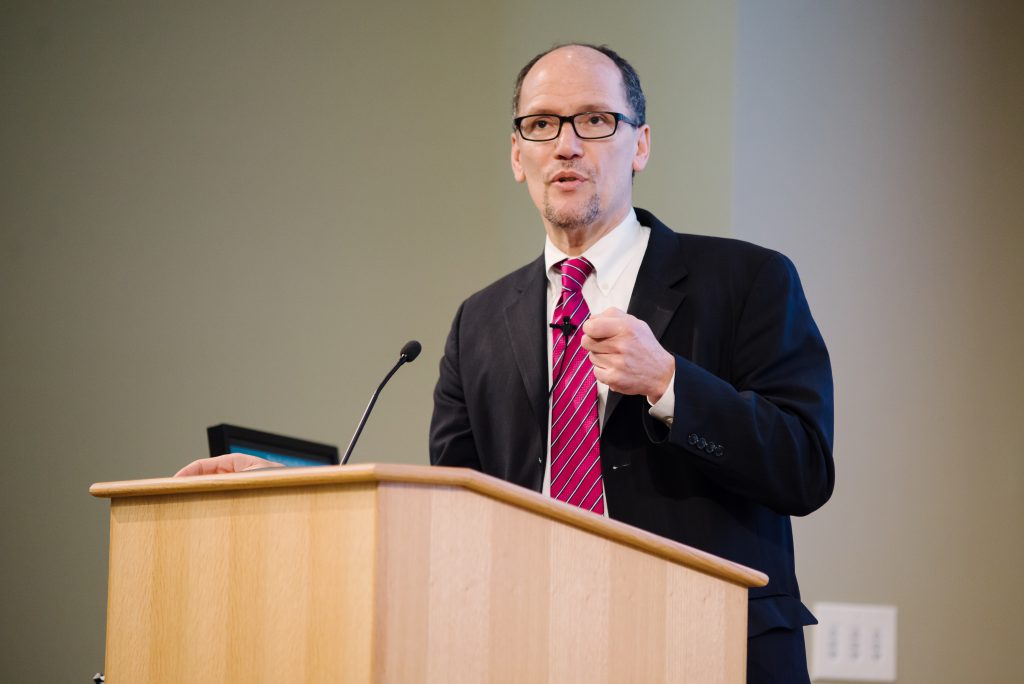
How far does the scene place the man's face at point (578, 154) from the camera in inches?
84.5

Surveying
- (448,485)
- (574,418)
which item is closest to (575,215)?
(574,418)

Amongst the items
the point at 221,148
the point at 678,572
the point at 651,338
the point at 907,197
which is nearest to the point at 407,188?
the point at 221,148

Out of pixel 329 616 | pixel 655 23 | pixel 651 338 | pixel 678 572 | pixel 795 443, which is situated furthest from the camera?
pixel 655 23

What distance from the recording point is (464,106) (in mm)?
3633

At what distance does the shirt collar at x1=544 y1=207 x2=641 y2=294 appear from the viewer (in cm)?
211

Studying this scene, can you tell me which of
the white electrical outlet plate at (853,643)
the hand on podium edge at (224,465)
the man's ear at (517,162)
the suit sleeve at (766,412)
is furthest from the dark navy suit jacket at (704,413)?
the white electrical outlet plate at (853,643)

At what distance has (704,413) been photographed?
164cm

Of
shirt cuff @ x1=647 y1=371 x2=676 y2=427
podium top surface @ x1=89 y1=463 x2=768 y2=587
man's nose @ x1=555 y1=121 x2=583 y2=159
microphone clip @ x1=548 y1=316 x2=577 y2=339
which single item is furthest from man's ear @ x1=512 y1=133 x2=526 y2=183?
podium top surface @ x1=89 y1=463 x2=768 y2=587

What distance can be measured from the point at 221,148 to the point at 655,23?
137cm

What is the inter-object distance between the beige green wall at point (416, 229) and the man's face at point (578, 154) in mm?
954

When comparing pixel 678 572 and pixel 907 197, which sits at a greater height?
pixel 907 197

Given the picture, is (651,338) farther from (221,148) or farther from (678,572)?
(221,148)

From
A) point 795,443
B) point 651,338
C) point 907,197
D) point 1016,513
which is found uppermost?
point 907,197

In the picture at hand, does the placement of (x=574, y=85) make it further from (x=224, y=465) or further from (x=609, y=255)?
(x=224, y=465)
